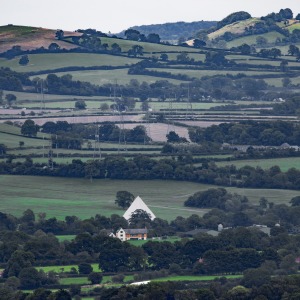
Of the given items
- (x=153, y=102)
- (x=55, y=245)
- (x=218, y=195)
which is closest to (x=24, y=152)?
(x=218, y=195)

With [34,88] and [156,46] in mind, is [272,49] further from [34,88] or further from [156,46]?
[34,88]

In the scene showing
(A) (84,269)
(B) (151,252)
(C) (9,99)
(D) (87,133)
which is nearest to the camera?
(A) (84,269)

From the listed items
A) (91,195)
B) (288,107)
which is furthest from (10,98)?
(91,195)

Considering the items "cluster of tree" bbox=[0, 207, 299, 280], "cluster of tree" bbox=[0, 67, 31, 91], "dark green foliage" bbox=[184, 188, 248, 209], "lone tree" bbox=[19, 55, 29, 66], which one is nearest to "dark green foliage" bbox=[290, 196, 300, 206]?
"dark green foliage" bbox=[184, 188, 248, 209]

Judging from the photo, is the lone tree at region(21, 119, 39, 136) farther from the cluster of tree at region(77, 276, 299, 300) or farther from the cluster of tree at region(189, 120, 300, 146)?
the cluster of tree at region(77, 276, 299, 300)

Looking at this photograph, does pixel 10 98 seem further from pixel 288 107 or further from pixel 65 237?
pixel 65 237

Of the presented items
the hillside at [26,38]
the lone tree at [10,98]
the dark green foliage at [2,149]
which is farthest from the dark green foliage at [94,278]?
the hillside at [26,38]
